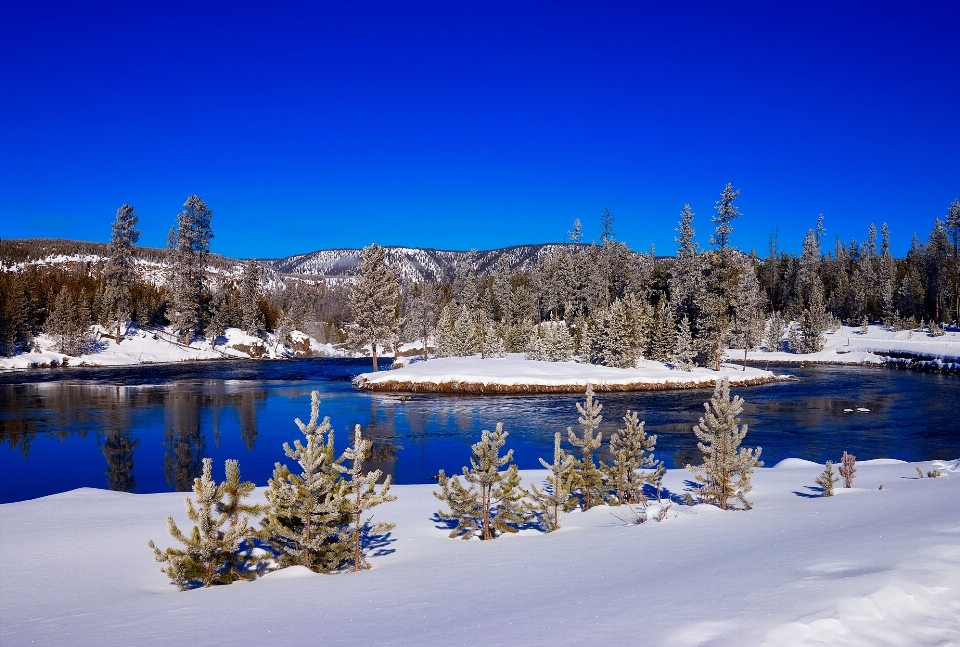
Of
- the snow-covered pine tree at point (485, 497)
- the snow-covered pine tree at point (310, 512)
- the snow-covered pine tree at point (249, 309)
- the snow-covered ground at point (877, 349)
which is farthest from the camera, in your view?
the snow-covered pine tree at point (249, 309)

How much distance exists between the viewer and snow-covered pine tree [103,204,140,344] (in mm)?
74250

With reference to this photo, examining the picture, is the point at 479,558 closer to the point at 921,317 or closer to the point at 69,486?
the point at 69,486

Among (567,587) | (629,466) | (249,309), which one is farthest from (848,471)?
(249,309)

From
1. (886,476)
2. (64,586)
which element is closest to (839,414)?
(886,476)

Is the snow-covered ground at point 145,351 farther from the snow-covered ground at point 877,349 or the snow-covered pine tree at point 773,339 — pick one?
the snow-covered pine tree at point 773,339

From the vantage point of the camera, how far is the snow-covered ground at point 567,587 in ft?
15.6

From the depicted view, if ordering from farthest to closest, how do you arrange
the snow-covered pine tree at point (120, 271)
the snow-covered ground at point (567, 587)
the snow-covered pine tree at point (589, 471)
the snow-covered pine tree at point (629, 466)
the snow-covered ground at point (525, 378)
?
1. the snow-covered pine tree at point (120, 271)
2. the snow-covered ground at point (525, 378)
3. the snow-covered pine tree at point (629, 466)
4. the snow-covered pine tree at point (589, 471)
5. the snow-covered ground at point (567, 587)

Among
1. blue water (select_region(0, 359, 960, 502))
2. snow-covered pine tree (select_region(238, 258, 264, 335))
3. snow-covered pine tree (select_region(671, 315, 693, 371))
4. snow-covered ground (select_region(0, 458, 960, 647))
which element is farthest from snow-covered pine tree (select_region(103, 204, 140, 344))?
snow-covered ground (select_region(0, 458, 960, 647))

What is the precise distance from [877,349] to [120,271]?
101m

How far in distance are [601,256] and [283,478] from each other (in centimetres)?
9109

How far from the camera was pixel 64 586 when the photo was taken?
787 cm

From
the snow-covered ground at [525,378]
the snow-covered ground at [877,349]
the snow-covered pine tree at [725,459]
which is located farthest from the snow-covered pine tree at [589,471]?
the snow-covered ground at [877,349]

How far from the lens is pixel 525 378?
43.4m

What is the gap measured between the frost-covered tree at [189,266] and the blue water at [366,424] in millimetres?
27334
